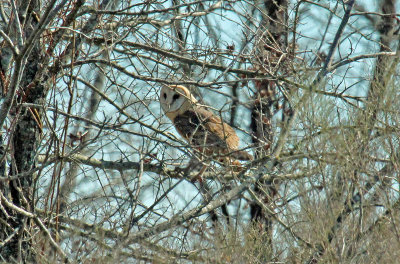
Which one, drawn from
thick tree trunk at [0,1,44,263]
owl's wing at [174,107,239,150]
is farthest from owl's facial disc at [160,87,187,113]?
thick tree trunk at [0,1,44,263]

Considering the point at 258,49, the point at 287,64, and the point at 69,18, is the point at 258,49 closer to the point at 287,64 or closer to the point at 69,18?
the point at 287,64

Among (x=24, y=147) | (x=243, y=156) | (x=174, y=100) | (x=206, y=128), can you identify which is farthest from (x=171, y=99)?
(x=24, y=147)

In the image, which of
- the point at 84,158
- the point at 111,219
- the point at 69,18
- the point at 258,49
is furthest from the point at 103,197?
the point at 258,49

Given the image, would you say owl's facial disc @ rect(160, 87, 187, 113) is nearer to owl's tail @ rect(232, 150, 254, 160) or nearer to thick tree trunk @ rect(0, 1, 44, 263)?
owl's tail @ rect(232, 150, 254, 160)

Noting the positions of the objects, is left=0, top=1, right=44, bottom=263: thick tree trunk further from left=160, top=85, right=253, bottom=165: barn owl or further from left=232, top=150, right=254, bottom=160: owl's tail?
left=232, top=150, right=254, bottom=160: owl's tail

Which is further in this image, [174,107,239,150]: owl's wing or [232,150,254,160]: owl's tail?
[174,107,239,150]: owl's wing

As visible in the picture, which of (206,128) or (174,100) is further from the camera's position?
(174,100)

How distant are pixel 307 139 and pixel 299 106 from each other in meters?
0.26

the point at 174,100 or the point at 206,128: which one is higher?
the point at 174,100

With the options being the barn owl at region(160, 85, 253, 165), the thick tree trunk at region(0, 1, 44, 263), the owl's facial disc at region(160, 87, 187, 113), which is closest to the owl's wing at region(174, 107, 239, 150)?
the barn owl at region(160, 85, 253, 165)

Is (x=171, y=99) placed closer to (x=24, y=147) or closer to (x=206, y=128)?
(x=206, y=128)

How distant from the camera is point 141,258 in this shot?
446cm

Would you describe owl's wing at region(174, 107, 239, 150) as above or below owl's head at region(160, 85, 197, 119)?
below

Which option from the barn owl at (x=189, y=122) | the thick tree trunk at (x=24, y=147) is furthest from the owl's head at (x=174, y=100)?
the thick tree trunk at (x=24, y=147)
